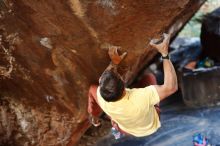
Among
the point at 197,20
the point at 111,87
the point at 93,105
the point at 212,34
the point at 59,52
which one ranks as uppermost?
the point at 111,87

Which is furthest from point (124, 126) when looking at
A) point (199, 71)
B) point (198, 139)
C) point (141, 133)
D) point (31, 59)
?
point (199, 71)

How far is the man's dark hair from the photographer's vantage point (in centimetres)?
296

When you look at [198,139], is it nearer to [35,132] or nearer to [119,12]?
[35,132]

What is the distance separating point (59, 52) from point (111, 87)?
1.08m

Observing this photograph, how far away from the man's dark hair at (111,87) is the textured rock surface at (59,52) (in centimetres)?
58

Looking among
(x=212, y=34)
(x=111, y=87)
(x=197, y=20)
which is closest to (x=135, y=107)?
(x=111, y=87)

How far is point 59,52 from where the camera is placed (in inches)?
151

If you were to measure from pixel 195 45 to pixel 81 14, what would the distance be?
442 cm

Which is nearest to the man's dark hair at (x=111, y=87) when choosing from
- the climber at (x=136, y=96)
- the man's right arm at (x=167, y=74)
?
the climber at (x=136, y=96)

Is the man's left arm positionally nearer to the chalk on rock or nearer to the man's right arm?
the chalk on rock

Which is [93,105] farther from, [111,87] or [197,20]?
[197,20]

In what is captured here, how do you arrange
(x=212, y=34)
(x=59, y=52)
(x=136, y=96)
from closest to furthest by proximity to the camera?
(x=136, y=96)
(x=59, y=52)
(x=212, y=34)

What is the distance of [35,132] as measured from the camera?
188 inches

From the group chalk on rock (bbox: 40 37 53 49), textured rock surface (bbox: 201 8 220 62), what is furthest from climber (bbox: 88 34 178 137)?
textured rock surface (bbox: 201 8 220 62)
